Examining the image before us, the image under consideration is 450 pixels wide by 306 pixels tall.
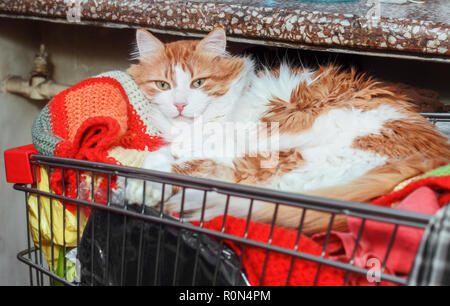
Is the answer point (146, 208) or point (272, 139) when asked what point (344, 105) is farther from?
point (146, 208)

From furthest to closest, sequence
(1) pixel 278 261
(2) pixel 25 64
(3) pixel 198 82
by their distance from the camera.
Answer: (2) pixel 25 64, (3) pixel 198 82, (1) pixel 278 261

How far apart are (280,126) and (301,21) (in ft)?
0.69

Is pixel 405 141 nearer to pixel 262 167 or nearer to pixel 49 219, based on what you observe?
pixel 262 167

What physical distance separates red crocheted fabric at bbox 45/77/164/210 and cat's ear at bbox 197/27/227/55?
0.20 meters

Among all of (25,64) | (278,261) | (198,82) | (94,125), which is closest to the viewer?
(278,261)

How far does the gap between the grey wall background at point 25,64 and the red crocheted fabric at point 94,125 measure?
59cm

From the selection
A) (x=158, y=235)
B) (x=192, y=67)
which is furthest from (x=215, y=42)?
(x=158, y=235)

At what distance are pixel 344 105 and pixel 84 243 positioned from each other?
564 millimetres

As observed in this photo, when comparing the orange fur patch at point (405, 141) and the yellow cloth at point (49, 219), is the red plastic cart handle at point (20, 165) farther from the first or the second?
the orange fur patch at point (405, 141)

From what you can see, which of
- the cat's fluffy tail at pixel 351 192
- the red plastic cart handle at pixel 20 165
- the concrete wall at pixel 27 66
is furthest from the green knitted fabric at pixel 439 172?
the concrete wall at pixel 27 66

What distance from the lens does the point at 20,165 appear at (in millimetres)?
701

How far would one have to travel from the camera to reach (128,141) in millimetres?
755
